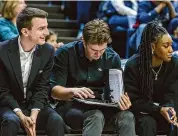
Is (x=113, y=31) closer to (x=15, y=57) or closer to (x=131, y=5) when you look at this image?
(x=131, y=5)

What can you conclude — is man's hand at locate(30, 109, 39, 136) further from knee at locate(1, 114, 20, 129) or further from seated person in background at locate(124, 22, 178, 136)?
seated person in background at locate(124, 22, 178, 136)

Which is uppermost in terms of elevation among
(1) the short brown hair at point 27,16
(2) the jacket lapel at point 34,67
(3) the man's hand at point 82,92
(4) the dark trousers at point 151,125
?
(1) the short brown hair at point 27,16

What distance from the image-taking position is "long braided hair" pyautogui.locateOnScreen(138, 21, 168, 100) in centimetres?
330

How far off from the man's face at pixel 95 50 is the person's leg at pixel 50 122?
45 centimetres

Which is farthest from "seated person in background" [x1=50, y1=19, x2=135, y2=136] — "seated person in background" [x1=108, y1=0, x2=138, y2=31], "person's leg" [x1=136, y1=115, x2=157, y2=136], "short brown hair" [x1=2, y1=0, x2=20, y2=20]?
"seated person in background" [x1=108, y1=0, x2=138, y2=31]

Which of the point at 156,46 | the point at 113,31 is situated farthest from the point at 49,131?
the point at 113,31

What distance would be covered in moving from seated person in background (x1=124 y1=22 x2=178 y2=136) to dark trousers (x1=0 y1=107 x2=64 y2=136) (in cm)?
56

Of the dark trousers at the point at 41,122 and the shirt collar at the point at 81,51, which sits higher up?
the shirt collar at the point at 81,51

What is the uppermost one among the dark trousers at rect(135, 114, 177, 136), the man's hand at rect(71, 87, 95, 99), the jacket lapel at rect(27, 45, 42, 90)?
the jacket lapel at rect(27, 45, 42, 90)

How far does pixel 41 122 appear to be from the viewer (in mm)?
3113

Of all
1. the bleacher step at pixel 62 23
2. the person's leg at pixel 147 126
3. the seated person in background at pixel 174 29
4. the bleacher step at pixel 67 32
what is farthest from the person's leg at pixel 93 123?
the bleacher step at pixel 62 23

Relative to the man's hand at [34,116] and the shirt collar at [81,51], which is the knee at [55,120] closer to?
the man's hand at [34,116]

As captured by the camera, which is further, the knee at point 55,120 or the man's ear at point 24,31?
the man's ear at point 24,31

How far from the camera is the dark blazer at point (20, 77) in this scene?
10.3ft
